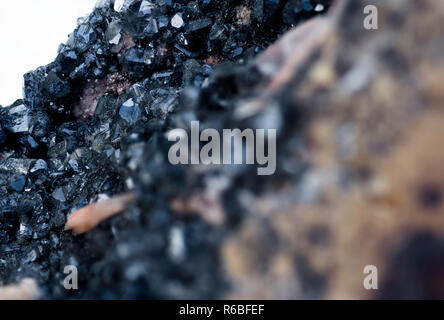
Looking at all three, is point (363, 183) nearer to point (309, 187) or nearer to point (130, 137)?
point (309, 187)

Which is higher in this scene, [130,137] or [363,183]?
[130,137]

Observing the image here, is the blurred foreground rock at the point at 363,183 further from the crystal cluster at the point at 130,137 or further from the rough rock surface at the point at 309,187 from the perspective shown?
the crystal cluster at the point at 130,137

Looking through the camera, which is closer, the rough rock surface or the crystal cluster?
the rough rock surface

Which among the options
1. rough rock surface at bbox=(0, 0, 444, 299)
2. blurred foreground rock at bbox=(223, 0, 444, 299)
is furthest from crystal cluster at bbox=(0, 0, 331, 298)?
blurred foreground rock at bbox=(223, 0, 444, 299)

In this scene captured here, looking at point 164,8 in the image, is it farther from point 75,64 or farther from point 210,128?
point 210,128

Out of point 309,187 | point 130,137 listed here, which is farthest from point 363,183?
point 130,137

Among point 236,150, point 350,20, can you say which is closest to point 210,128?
point 236,150

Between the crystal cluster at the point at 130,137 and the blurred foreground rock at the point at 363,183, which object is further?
the crystal cluster at the point at 130,137

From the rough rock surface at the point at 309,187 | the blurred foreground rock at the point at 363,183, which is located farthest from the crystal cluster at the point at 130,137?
the blurred foreground rock at the point at 363,183

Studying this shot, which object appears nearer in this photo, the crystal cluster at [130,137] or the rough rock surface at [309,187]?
the rough rock surface at [309,187]

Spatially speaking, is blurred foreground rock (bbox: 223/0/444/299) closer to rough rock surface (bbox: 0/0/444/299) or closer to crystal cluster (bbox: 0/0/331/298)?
rough rock surface (bbox: 0/0/444/299)

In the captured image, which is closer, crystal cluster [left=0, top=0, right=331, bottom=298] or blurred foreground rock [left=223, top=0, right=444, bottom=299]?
blurred foreground rock [left=223, top=0, right=444, bottom=299]
